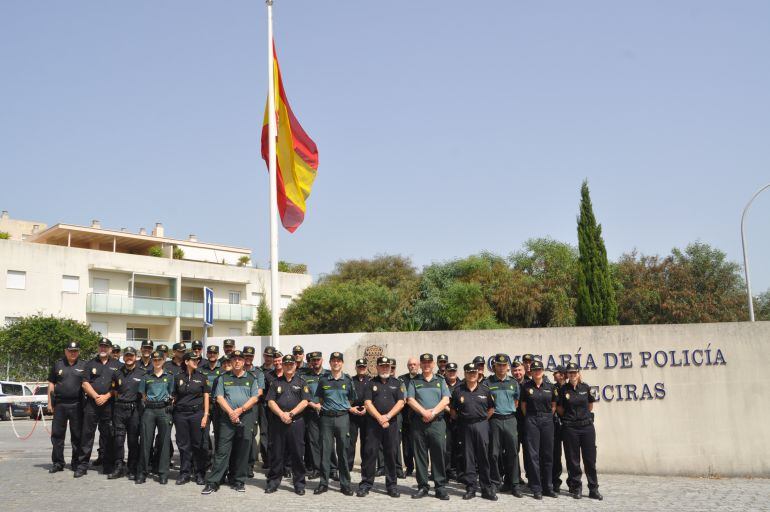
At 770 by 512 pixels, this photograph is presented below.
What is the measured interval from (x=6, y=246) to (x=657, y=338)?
33.1 m

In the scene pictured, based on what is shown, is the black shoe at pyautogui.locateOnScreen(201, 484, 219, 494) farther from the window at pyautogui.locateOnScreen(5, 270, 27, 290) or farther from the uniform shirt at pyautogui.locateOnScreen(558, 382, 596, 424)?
the window at pyautogui.locateOnScreen(5, 270, 27, 290)

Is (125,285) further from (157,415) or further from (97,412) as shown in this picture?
(157,415)

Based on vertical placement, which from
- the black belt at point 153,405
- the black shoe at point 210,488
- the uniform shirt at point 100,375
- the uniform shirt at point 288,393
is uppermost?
the uniform shirt at point 100,375

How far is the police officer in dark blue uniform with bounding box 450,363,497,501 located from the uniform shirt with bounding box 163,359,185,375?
12.6 ft

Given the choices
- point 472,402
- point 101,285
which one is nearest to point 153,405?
point 472,402

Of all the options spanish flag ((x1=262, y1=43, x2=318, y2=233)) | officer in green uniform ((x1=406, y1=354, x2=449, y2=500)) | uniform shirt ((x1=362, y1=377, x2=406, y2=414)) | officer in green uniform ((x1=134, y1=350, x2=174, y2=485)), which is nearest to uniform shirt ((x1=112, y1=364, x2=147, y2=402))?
officer in green uniform ((x1=134, y1=350, x2=174, y2=485))

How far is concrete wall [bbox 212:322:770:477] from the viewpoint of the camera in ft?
34.8

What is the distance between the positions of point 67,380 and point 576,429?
7.00 m

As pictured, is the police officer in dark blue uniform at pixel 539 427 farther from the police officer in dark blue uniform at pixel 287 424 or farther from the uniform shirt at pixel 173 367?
the uniform shirt at pixel 173 367

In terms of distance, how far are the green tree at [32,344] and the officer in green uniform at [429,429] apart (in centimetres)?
2658

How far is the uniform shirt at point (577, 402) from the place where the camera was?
893cm

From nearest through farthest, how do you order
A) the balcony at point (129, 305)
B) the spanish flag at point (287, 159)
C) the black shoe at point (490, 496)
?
the black shoe at point (490, 496), the spanish flag at point (287, 159), the balcony at point (129, 305)

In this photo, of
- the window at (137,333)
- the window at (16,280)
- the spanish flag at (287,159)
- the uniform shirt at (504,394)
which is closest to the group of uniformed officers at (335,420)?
the uniform shirt at (504,394)

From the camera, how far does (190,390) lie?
9.36 meters
